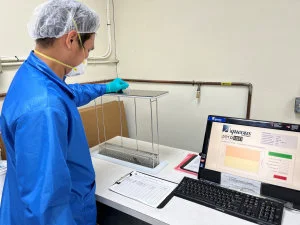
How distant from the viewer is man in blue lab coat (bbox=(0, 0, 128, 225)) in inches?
27.9

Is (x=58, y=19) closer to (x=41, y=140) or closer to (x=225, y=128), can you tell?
(x=41, y=140)

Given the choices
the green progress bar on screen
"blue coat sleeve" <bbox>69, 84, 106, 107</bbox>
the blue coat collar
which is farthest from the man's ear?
the green progress bar on screen

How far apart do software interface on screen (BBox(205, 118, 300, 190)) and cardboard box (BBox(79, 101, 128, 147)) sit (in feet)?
3.45

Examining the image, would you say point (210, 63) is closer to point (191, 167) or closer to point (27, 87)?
point (191, 167)

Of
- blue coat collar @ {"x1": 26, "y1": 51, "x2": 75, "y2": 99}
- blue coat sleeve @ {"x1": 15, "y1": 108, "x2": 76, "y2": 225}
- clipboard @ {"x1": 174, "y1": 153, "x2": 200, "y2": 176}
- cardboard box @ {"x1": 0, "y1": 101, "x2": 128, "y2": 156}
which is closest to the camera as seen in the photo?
blue coat sleeve @ {"x1": 15, "y1": 108, "x2": 76, "y2": 225}

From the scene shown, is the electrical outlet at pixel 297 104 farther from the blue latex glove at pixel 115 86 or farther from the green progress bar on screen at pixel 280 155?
the blue latex glove at pixel 115 86

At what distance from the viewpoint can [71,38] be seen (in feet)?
2.86

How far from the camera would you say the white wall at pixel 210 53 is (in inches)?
62.4

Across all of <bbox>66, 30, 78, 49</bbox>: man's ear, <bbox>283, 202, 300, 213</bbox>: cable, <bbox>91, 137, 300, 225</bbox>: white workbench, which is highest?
<bbox>66, 30, 78, 49</bbox>: man's ear

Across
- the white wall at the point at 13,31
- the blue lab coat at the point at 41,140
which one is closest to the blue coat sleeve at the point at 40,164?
the blue lab coat at the point at 41,140

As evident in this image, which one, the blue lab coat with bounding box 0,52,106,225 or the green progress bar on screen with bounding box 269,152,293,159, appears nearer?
the blue lab coat with bounding box 0,52,106,225

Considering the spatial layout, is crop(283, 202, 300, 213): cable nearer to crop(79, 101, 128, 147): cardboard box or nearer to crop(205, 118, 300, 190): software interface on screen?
crop(205, 118, 300, 190): software interface on screen

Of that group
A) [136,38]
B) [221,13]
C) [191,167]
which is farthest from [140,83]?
[191,167]

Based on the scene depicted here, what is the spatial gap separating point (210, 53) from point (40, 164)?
1.52 m
